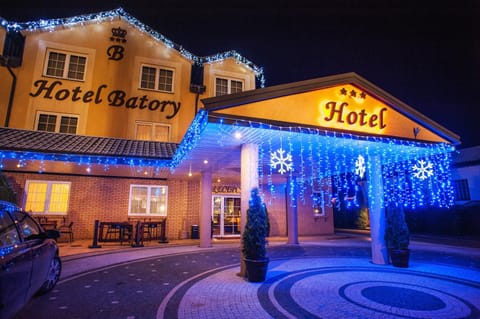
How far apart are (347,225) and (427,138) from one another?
20953 mm

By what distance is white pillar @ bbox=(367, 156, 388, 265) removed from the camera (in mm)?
8469

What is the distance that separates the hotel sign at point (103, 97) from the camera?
43.4 feet

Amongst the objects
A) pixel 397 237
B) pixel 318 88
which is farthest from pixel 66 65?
pixel 397 237

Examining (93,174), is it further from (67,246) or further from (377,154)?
(377,154)

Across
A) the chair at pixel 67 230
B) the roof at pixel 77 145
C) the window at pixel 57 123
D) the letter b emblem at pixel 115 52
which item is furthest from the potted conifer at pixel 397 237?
the letter b emblem at pixel 115 52

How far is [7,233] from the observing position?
3600 millimetres

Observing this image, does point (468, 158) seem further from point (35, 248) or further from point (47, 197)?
point (47, 197)

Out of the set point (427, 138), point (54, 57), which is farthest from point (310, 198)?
point (54, 57)

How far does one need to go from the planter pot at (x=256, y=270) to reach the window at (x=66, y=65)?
1301cm

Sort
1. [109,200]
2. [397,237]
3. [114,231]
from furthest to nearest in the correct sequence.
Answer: [109,200], [114,231], [397,237]

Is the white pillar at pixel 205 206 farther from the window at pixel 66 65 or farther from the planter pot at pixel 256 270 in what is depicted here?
the window at pixel 66 65

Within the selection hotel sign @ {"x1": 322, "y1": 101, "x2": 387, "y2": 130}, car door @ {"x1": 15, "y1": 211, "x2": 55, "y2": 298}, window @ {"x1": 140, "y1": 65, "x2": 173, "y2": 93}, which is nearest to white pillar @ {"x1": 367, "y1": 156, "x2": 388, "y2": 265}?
hotel sign @ {"x1": 322, "y1": 101, "x2": 387, "y2": 130}

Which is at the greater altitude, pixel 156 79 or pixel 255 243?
pixel 156 79

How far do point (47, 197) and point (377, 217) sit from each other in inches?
574
